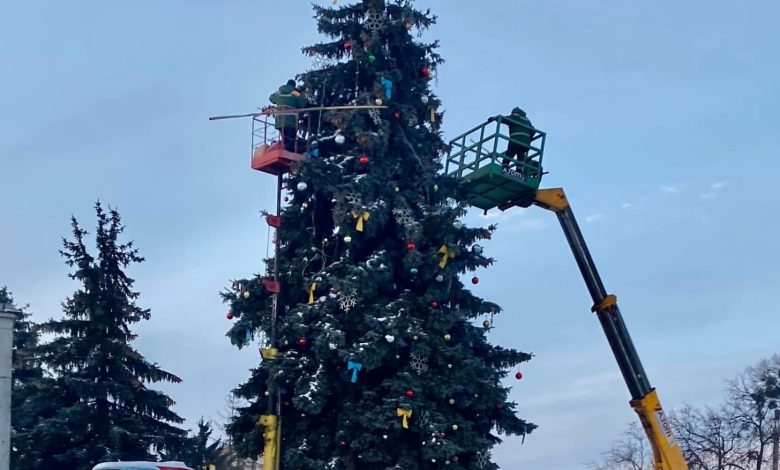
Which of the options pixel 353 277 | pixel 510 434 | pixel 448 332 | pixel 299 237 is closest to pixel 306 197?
pixel 299 237

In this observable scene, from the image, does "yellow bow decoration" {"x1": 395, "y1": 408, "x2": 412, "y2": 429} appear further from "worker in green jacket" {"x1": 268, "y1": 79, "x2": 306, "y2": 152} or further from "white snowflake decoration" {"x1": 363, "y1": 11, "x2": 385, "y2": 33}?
"white snowflake decoration" {"x1": 363, "y1": 11, "x2": 385, "y2": 33}

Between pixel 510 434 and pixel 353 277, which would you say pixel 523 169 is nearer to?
pixel 353 277

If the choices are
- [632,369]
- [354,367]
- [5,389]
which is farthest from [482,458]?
[5,389]

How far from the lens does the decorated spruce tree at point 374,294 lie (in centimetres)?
1827

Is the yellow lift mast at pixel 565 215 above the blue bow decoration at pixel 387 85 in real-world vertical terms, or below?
below

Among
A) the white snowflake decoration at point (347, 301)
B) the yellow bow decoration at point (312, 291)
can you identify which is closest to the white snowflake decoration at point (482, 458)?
the white snowflake decoration at point (347, 301)

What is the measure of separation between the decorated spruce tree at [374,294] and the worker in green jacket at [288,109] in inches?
17.2

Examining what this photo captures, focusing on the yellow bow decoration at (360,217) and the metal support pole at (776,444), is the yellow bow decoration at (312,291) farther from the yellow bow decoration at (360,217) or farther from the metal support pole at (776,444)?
the metal support pole at (776,444)

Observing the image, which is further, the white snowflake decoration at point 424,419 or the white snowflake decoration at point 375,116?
the white snowflake decoration at point 375,116

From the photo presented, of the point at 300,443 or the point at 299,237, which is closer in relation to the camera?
the point at 300,443

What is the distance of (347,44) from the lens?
2116 cm

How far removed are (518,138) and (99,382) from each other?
1166 centimetres

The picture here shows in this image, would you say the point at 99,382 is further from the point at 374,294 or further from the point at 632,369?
the point at 632,369

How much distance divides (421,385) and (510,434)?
9.73 feet
